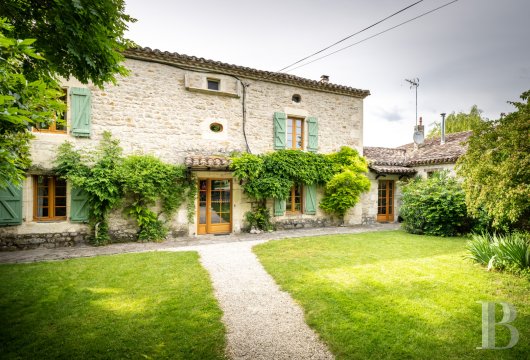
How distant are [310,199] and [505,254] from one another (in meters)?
6.45

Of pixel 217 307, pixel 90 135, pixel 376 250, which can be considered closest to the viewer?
pixel 217 307

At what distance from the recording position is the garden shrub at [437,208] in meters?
9.33

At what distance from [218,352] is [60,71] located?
4.09 meters

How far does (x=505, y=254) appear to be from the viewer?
17.8 ft

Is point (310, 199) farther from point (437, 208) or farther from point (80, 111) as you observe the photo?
point (80, 111)

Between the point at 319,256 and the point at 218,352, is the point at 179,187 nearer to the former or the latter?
the point at 319,256

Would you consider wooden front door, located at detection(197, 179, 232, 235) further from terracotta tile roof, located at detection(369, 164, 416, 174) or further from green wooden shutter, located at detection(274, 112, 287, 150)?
terracotta tile roof, located at detection(369, 164, 416, 174)

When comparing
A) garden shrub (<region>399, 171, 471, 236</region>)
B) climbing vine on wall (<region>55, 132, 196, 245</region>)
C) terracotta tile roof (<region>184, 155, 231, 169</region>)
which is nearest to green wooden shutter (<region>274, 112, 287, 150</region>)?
terracotta tile roof (<region>184, 155, 231, 169</region>)

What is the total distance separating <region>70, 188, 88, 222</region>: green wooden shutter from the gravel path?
4.79 m

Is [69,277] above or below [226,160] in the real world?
below

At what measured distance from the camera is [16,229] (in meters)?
7.34

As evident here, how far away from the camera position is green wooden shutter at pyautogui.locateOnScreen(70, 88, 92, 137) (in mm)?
7867

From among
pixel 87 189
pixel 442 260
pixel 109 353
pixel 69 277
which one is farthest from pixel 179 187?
pixel 442 260

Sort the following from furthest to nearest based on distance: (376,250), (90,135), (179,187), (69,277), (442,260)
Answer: (179,187) → (90,135) → (376,250) → (442,260) → (69,277)
